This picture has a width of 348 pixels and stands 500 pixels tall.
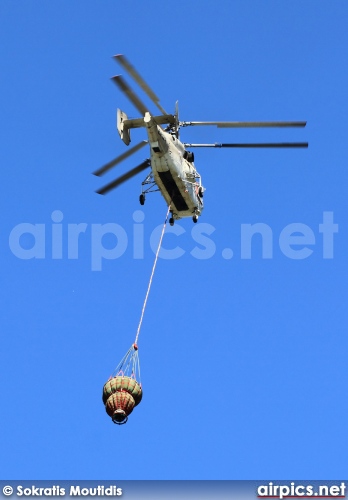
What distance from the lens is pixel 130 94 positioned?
111 ft

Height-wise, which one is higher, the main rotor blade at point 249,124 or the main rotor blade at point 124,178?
the main rotor blade at point 249,124

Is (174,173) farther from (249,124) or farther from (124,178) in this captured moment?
(249,124)

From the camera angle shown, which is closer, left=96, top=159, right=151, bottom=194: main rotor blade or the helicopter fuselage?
the helicopter fuselage

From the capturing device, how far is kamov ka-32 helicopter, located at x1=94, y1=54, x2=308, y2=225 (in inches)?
1399

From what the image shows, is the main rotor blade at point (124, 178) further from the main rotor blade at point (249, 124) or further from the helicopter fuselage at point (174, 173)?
the main rotor blade at point (249, 124)

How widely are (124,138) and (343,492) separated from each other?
523 inches

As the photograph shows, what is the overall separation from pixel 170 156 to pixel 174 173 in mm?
628

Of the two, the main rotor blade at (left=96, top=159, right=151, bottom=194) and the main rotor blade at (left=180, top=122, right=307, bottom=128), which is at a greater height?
the main rotor blade at (left=180, top=122, right=307, bottom=128)

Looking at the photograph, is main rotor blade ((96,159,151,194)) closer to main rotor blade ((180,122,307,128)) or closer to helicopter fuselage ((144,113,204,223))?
helicopter fuselage ((144,113,204,223))

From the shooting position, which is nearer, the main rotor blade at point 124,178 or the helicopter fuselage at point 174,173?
the helicopter fuselage at point 174,173

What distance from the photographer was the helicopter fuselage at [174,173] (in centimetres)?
3562

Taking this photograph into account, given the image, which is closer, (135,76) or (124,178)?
(135,76)

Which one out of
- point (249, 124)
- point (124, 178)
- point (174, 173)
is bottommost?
point (174, 173)

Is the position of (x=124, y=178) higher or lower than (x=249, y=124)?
lower
